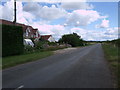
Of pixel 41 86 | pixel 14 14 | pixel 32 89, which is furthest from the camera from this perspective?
pixel 14 14

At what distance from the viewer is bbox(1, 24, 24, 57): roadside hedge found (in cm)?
2289

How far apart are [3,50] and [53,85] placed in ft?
51.1

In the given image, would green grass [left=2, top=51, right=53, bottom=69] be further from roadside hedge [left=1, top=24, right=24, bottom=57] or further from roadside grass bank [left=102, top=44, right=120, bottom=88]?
roadside grass bank [left=102, top=44, right=120, bottom=88]

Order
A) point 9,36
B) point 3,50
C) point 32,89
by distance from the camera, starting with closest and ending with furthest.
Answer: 1. point 32,89
2. point 3,50
3. point 9,36

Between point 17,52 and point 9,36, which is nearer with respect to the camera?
point 9,36

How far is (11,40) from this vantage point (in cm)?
2436

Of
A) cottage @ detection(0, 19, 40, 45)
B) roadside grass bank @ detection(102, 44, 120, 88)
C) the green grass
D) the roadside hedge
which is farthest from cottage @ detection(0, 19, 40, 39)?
roadside grass bank @ detection(102, 44, 120, 88)

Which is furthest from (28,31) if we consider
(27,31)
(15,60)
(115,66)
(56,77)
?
(56,77)

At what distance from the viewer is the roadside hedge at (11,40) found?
901 inches

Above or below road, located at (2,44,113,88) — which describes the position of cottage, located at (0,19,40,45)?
above

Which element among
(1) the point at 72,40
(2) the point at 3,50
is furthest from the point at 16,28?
(1) the point at 72,40

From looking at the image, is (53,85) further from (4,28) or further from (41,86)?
(4,28)

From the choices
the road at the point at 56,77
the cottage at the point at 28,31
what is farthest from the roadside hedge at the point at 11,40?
the cottage at the point at 28,31

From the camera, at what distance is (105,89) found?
24.7 ft
